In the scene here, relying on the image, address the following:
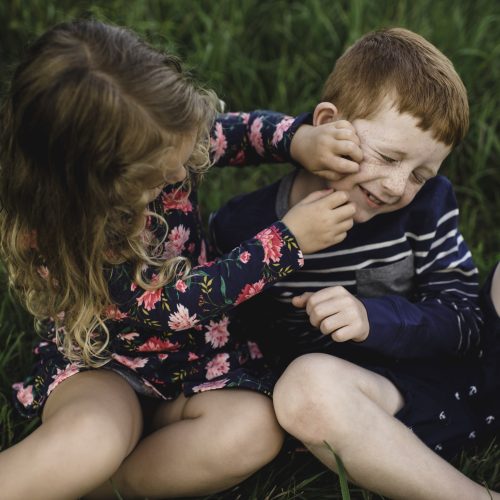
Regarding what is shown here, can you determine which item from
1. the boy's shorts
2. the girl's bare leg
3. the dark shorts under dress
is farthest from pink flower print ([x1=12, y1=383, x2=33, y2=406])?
the girl's bare leg

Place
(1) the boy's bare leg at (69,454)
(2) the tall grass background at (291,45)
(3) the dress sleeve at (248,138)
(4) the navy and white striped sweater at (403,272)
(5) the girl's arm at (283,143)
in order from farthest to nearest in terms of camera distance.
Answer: (2) the tall grass background at (291,45) < (3) the dress sleeve at (248,138) < (4) the navy and white striped sweater at (403,272) < (5) the girl's arm at (283,143) < (1) the boy's bare leg at (69,454)

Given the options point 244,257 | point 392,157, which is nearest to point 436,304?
point 392,157

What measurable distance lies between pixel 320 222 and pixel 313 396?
0.32m

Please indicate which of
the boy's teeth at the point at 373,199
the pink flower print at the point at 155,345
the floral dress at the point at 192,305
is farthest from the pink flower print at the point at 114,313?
the boy's teeth at the point at 373,199

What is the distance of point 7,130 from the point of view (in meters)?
1.38

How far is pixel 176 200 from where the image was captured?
1672mm

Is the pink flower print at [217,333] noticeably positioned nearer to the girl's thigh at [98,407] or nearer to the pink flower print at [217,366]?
the pink flower print at [217,366]

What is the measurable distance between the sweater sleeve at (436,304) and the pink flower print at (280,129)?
350 mm

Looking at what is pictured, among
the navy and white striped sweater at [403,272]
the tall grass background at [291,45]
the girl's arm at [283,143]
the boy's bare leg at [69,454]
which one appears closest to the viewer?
the boy's bare leg at [69,454]

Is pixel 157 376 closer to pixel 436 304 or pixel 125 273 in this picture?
pixel 125 273

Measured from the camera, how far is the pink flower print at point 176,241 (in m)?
1.64

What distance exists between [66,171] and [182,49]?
1401mm

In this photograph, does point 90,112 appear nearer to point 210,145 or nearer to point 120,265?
point 120,265

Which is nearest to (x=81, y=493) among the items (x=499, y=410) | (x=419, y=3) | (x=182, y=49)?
(x=499, y=410)
